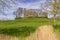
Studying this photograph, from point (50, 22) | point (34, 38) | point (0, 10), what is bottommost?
point (34, 38)

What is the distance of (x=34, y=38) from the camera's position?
4.62 feet

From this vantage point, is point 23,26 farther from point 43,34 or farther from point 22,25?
point 43,34

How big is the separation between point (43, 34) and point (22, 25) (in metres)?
0.21

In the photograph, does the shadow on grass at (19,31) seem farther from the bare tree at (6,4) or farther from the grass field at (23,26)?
the bare tree at (6,4)

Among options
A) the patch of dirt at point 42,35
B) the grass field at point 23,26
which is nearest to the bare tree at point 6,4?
the grass field at point 23,26

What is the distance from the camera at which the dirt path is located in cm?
140

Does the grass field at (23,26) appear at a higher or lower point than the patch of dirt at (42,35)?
higher

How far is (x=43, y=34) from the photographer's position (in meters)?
1.41

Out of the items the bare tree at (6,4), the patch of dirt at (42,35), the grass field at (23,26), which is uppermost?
the bare tree at (6,4)

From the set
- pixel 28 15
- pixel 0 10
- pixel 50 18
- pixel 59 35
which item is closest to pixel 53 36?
pixel 59 35

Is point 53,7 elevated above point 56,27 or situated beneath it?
elevated above

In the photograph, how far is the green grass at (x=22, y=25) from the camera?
1418 mm

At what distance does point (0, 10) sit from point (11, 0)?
0.47 ft

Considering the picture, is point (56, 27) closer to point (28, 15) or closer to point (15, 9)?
point (28, 15)
